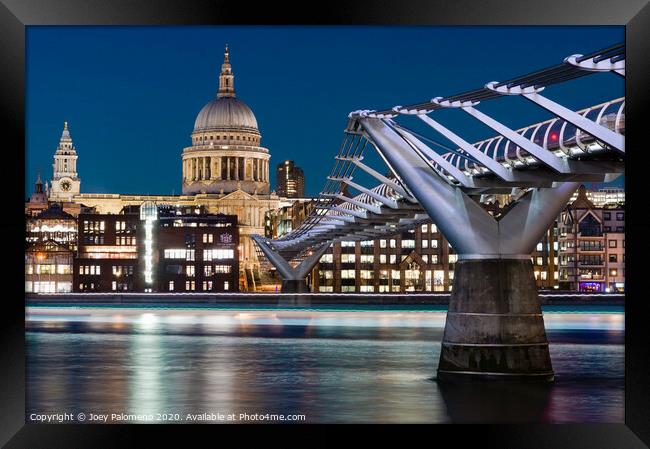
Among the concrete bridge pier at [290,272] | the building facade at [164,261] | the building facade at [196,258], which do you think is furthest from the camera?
the building facade at [196,258]

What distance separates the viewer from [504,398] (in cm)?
2908

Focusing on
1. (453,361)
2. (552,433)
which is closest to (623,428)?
(552,433)

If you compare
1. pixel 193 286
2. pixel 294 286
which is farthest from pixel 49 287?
pixel 294 286

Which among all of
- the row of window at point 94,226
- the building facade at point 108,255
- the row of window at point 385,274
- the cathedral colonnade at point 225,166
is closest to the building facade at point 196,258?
the building facade at point 108,255

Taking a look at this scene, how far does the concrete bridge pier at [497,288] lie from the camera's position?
30.3 meters

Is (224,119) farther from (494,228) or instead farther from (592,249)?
(494,228)

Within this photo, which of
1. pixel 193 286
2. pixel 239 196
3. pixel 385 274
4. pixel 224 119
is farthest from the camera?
pixel 224 119

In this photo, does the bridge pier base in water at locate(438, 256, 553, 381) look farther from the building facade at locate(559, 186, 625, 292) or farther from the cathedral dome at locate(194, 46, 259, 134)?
the cathedral dome at locate(194, 46, 259, 134)

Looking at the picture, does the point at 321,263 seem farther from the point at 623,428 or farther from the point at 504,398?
the point at 623,428

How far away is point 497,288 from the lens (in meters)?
30.2

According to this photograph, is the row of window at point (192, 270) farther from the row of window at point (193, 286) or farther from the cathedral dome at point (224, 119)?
the cathedral dome at point (224, 119)

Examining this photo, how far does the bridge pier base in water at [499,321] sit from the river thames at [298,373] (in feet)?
2.02
